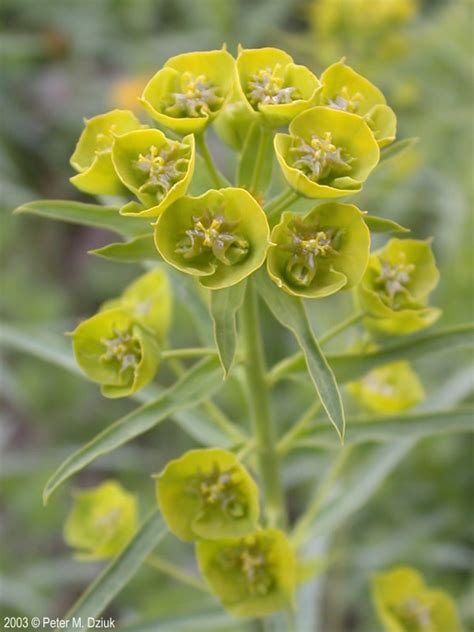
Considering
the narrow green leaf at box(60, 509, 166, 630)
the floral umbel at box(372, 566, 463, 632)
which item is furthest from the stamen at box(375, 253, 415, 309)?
the floral umbel at box(372, 566, 463, 632)

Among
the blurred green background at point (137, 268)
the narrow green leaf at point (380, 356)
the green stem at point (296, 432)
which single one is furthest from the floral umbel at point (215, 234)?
the blurred green background at point (137, 268)

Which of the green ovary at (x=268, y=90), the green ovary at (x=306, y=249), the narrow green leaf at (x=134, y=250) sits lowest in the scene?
the narrow green leaf at (x=134, y=250)

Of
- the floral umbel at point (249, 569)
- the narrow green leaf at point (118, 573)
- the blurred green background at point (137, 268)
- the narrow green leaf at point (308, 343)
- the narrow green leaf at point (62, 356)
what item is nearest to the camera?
the narrow green leaf at point (308, 343)

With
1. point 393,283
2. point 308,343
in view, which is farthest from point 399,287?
point 308,343

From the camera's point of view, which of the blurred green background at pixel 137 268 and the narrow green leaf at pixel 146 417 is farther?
the blurred green background at pixel 137 268

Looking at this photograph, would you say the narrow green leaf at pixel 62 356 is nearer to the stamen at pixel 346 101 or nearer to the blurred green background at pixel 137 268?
the blurred green background at pixel 137 268

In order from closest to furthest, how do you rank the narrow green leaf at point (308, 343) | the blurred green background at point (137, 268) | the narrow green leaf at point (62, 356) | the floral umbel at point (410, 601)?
the narrow green leaf at point (308, 343), the narrow green leaf at point (62, 356), the floral umbel at point (410, 601), the blurred green background at point (137, 268)

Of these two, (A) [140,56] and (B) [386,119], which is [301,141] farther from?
(A) [140,56]

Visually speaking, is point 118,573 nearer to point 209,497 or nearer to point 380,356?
point 209,497
